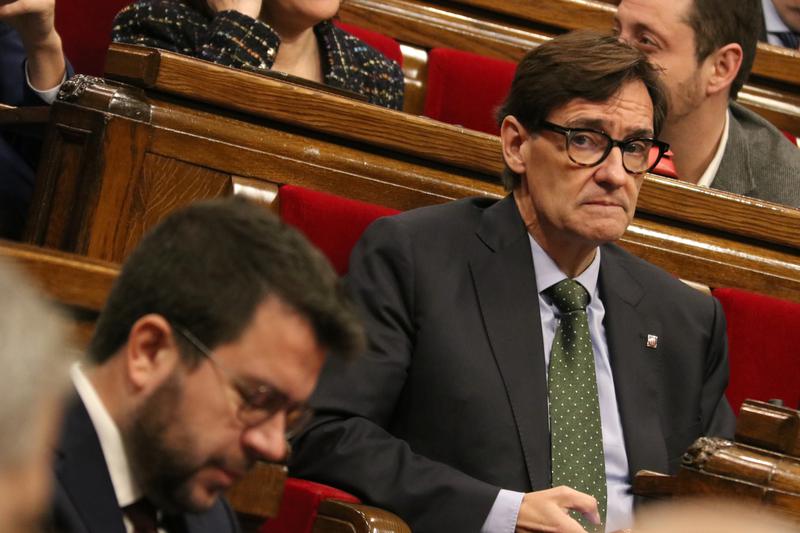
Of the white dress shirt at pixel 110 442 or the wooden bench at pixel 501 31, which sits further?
the wooden bench at pixel 501 31

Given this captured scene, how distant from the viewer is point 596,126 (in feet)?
3.01

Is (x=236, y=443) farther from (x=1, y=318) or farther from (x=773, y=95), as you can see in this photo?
(x=773, y=95)

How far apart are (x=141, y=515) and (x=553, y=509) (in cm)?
35

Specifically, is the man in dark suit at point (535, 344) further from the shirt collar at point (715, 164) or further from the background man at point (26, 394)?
the background man at point (26, 394)

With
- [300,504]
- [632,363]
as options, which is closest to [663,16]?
[632,363]

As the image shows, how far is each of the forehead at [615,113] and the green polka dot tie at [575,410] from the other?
125 mm

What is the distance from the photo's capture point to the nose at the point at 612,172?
91 centimetres

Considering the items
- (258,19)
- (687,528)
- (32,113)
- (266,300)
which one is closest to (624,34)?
(258,19)

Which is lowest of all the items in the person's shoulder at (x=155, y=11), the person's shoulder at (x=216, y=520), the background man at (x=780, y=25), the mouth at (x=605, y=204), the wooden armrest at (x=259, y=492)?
the wooden armrest at (x=259, y=492)

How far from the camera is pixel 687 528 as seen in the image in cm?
29

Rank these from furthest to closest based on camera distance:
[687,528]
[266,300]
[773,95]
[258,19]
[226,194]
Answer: [773,95]
[258,19]
[226,194]
[266,300]
[687,528]

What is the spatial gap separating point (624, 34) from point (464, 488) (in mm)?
631

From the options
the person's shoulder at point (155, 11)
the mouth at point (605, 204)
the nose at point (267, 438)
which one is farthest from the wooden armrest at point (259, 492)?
the person's shoulder at point (155, 11)

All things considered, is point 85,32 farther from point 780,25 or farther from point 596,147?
point 780,25
